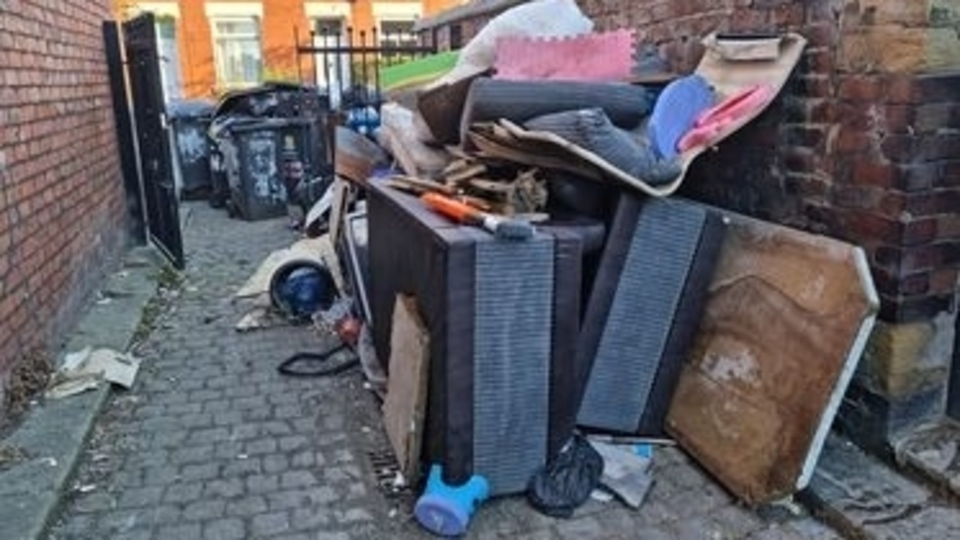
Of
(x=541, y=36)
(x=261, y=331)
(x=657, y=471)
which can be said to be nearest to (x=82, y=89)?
(x=261, y=331)

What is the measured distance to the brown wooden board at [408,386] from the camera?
300cm

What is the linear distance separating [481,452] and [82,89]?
14.9 ft

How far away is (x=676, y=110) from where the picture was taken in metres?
3.44

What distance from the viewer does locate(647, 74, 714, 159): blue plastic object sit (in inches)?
131

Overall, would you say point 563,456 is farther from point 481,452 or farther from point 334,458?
point 334,458

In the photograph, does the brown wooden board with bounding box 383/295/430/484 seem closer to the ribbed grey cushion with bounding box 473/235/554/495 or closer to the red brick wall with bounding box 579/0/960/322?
the ribbed grey cushion with bounding box 473/235/554/495

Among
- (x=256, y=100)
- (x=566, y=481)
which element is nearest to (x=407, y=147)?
Answer: (x=566, y=481)

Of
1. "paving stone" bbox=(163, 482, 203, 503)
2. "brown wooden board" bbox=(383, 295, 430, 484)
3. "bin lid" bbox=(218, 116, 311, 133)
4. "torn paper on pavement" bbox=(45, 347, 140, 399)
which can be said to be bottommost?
"paving stone" bbox=(163, 482, 203, 503)

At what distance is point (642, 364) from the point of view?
3.30 m

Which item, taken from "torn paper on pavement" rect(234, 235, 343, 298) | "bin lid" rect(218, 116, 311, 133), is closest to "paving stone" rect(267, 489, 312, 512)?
"torn paper on pavement" rect(234, 235, 343, 298)

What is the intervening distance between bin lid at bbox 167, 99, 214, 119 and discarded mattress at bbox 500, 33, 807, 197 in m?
9.26

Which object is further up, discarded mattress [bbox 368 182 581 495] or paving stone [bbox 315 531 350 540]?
discarded mattress [bbox 368 182 581 495]

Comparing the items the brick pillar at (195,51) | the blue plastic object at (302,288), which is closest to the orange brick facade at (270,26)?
the brick pillar at (195,51)

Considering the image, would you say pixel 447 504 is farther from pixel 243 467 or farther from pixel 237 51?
pixel 237 51
